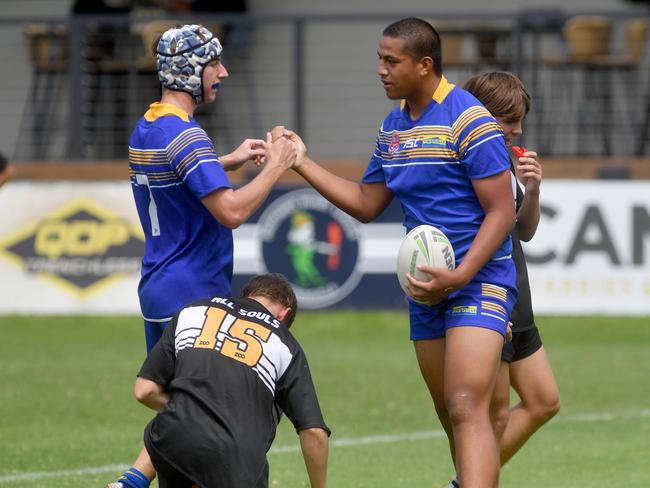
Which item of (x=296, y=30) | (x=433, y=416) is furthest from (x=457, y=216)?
(x=296, y=30)

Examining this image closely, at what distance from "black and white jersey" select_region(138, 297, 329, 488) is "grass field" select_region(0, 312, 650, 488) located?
2.20 metres

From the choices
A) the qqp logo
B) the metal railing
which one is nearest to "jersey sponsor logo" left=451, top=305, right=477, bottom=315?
the qqp logo

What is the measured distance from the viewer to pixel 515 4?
17766mm

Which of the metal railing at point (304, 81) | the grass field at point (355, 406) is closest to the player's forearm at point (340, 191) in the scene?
the grass field at point (355, 406)

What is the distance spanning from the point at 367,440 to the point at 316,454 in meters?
3.59

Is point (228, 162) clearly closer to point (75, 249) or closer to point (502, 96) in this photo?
point (502, 96)

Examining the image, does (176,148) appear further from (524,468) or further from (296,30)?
(296,30)

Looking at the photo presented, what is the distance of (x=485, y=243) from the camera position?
19.1ft

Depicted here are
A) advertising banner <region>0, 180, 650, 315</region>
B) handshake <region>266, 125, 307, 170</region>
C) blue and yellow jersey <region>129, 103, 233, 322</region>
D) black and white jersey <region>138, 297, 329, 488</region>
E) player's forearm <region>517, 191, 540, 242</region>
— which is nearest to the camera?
black and white jersey <region>138, 297, 329, 488</region>

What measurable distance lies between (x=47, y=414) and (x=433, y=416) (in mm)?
2827

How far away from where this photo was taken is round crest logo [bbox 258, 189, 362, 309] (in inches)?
553

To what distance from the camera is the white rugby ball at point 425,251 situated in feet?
19.1

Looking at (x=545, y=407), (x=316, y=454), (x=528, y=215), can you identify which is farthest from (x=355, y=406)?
(x=316, y=454)

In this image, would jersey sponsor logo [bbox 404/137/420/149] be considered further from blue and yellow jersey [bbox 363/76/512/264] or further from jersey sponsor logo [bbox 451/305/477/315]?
jersey sponsor logo [bbox 451/305/477/315]
